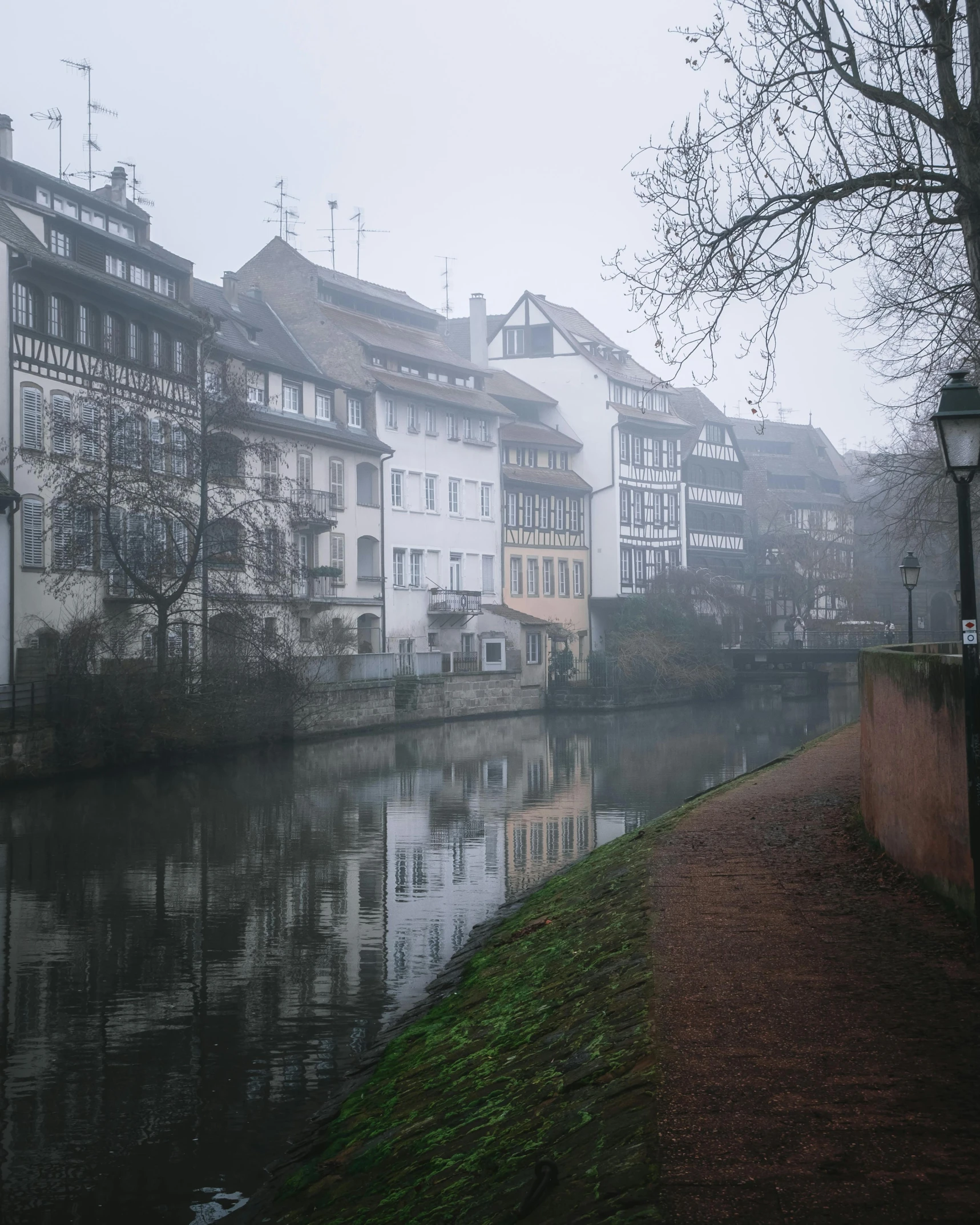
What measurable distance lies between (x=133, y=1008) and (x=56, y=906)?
497cm

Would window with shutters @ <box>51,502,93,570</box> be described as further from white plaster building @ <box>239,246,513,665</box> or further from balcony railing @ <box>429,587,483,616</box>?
balcony railing @ <box>429,587,483,616</box>

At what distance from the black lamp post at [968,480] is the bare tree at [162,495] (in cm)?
2686

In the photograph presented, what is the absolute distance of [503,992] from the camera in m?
9.84

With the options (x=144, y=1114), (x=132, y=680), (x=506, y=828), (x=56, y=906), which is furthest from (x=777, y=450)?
(x=144, y=1114)

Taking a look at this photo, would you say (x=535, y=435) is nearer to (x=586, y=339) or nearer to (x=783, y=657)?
(x=586, y=339)

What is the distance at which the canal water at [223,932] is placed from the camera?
8.15m

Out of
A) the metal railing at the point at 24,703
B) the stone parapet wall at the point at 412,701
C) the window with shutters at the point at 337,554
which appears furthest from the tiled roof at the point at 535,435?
the metal railing at the point at 24,703

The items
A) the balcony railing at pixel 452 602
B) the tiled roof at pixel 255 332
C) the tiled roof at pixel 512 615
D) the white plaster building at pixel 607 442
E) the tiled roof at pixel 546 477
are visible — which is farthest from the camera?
the white plaster building at pixel 607 442

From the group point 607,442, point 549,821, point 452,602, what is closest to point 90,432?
point 549,821

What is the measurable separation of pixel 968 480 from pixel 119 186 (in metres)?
42.5

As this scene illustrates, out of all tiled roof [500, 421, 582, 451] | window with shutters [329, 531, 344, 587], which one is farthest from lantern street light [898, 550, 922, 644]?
tiled roof [500, 421, 582, 451]

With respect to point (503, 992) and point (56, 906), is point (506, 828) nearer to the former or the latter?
point (56, 906)

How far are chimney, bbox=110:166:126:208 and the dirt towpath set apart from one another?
130ft

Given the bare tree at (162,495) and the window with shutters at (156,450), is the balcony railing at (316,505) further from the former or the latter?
the window with shutters at (156,450)
